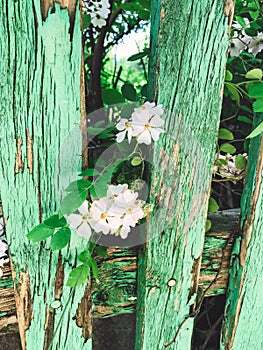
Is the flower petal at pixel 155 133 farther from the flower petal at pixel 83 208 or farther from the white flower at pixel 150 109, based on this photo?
the flower petal at pixel 83 208

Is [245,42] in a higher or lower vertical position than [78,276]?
higher

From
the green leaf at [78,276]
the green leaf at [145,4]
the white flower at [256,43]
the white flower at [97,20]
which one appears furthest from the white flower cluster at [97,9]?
the green leaf at [78,276]

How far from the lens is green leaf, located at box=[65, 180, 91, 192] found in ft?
2.62

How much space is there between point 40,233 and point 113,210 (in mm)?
141

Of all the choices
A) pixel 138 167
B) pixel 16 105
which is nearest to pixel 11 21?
pixel 16 105

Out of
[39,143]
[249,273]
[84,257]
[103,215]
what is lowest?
[249,273]

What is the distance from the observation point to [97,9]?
1.12m

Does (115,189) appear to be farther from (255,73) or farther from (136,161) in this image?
(255,73)

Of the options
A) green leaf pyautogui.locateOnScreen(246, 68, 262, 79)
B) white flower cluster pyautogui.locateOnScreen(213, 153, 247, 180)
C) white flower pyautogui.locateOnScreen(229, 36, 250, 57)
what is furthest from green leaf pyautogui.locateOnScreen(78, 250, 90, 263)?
white flower pyautogui.locateOnScreen(229, 36, 250, 57)

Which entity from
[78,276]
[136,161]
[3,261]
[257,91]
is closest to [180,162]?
[136,161]

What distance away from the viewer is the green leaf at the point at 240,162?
105cm

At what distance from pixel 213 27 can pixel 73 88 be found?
0.28 metres

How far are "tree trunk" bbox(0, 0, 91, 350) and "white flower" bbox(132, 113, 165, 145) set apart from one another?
11cm

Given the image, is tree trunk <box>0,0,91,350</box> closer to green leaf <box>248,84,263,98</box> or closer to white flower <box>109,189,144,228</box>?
white flower <box>109,189,144,228</box>
